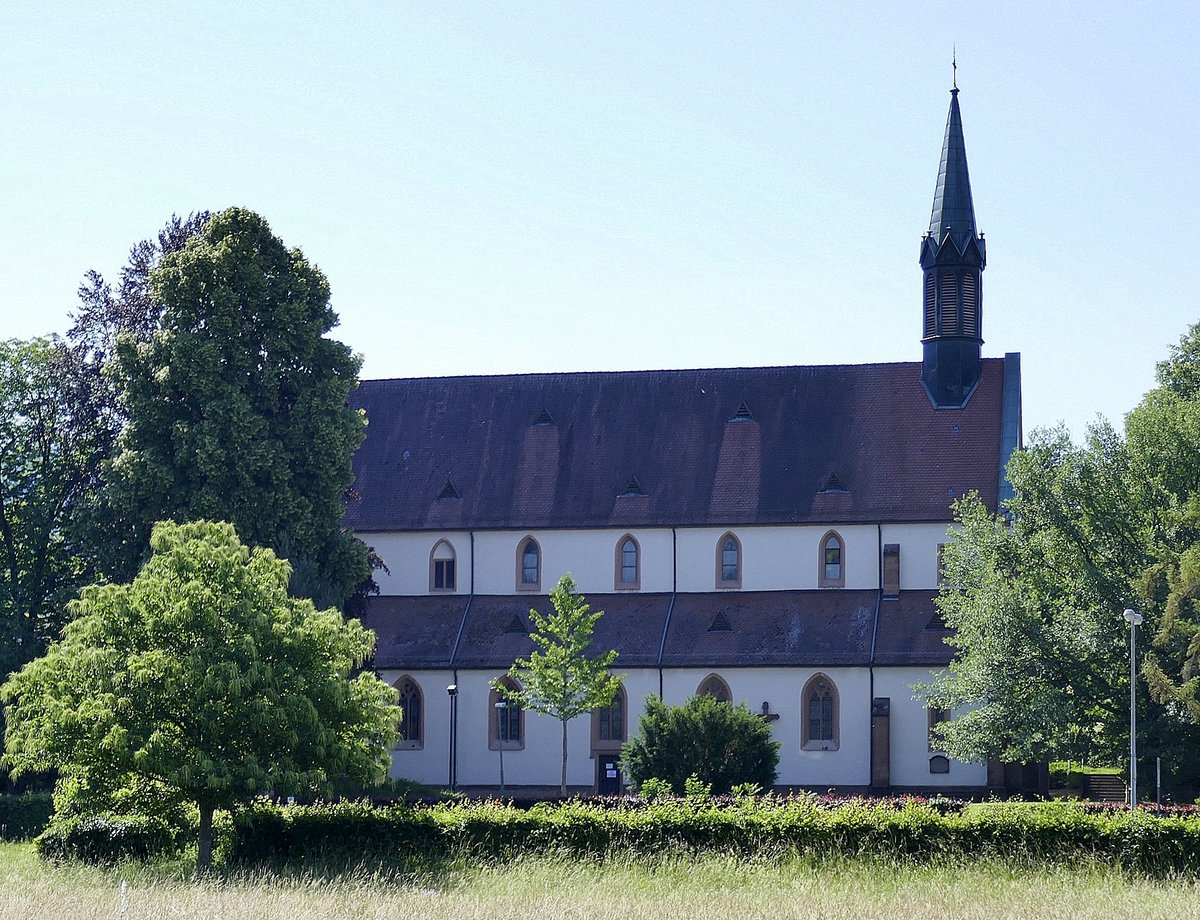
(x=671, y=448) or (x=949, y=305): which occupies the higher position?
(x=949, y=305)

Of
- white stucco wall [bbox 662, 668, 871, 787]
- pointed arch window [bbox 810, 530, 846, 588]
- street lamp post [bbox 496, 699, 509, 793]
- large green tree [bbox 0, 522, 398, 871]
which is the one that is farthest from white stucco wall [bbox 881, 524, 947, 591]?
large green tree [bbox 0, 522, 398, 871]

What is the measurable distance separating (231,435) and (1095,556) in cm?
2192

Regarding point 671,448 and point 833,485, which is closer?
point 833,485

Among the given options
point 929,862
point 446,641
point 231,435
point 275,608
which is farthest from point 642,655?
point 929,862

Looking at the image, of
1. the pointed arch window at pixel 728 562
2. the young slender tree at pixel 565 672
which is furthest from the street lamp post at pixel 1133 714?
the pointed arch window at pixel 728 562

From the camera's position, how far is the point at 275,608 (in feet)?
112

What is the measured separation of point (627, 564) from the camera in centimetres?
5834

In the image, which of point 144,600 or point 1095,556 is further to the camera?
point 1095,556

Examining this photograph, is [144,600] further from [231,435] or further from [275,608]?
[231,435]

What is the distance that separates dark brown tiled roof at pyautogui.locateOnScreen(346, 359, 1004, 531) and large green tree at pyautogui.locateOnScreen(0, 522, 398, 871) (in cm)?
2478

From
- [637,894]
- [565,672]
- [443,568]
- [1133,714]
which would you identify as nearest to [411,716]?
[443,568]

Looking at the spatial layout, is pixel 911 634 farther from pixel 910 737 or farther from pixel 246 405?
pixel 246 405

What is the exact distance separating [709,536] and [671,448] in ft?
12.0

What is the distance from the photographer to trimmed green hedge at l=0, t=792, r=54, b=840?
1625 inches
